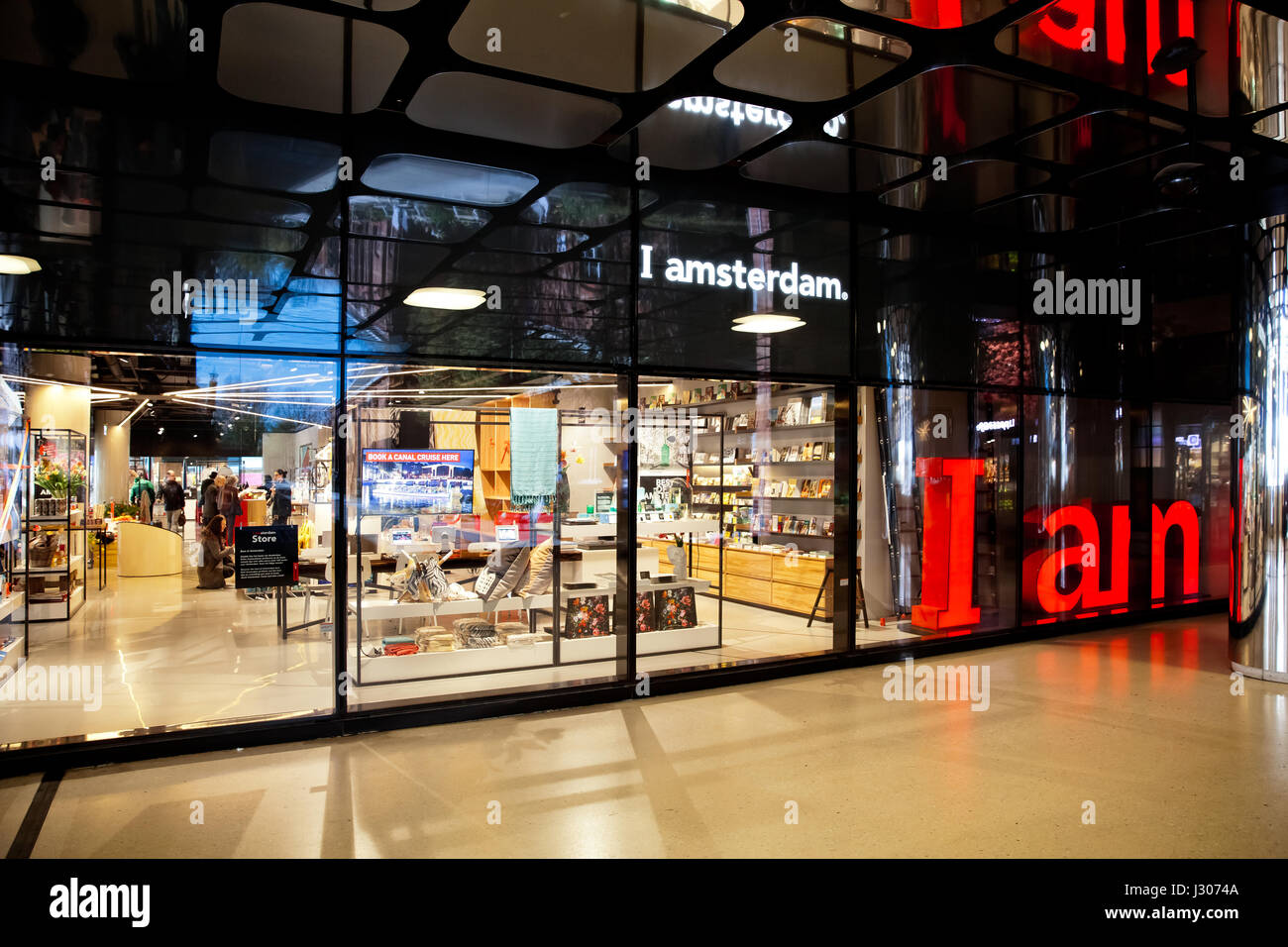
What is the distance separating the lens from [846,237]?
6801 millimetres

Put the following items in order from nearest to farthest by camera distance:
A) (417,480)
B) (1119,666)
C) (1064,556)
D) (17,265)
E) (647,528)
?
(17,265)
(417,480)
(1119,666)
(647,528)
(1064,556)

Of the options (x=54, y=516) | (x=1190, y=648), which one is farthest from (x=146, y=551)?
(x=1190, y=648)

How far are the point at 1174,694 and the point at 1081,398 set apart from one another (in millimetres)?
3771

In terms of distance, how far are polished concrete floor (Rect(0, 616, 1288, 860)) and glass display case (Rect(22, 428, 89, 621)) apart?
4.73m

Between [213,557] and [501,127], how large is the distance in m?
5.56

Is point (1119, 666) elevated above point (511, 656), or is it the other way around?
point (511, 656)

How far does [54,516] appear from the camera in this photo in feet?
26.3

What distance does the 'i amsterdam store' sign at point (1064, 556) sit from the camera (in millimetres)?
7684

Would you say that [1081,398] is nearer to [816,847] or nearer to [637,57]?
[637,57]

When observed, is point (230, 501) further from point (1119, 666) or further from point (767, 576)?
point (1119, 666)

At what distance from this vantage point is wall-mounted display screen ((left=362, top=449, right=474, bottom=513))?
561 centimetres

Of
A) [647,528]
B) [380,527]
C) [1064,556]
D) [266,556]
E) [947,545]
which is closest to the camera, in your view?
[266,556]

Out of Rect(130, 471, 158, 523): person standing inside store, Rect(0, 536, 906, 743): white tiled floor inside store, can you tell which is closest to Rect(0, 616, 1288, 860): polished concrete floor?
Rect(0, 536, 906, 743): white tiled floor inside store

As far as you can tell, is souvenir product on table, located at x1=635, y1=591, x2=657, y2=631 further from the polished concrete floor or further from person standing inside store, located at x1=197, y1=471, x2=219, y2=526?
person standing inside store, located at x1=197, y1=471, x2=219, y2=526
